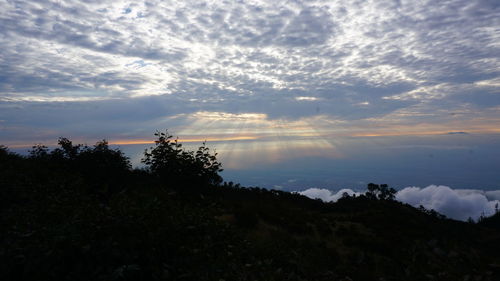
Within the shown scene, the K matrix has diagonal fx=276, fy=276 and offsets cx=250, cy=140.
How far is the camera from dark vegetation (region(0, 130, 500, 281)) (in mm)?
4500

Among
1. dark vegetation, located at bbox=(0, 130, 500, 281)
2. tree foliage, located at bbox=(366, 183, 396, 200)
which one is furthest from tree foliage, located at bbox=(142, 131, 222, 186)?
tree foliage, located at bbox=(366, 183, 396, 200)

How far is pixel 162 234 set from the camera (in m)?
5.51

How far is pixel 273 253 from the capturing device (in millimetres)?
7453

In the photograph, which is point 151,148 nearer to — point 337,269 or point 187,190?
A: point 187,190

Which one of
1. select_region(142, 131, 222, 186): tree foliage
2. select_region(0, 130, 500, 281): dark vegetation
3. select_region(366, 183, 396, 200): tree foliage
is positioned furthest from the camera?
select_region(366, 183, 396, 200): tree foliage

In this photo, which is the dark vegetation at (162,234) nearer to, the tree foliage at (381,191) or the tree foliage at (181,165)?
the tree foliage at (181,165)

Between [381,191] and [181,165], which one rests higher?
[181,165]

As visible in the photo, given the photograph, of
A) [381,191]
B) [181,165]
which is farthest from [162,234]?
[381,191]

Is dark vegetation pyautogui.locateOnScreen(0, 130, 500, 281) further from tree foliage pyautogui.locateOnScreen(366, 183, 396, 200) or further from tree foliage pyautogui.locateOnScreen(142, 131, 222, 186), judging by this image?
tree foliage pyautogui.locateOnScreen(366, 183, 396, 200)

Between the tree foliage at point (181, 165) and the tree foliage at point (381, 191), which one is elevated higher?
the tree foliage at point (181, 165)

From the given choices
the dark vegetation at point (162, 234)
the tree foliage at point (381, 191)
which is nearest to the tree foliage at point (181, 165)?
the dark vegetation at point (162, 234)

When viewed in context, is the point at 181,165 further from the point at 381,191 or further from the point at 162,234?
the point at 381,191

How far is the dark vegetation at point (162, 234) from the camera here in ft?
14.8

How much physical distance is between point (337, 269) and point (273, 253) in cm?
292
